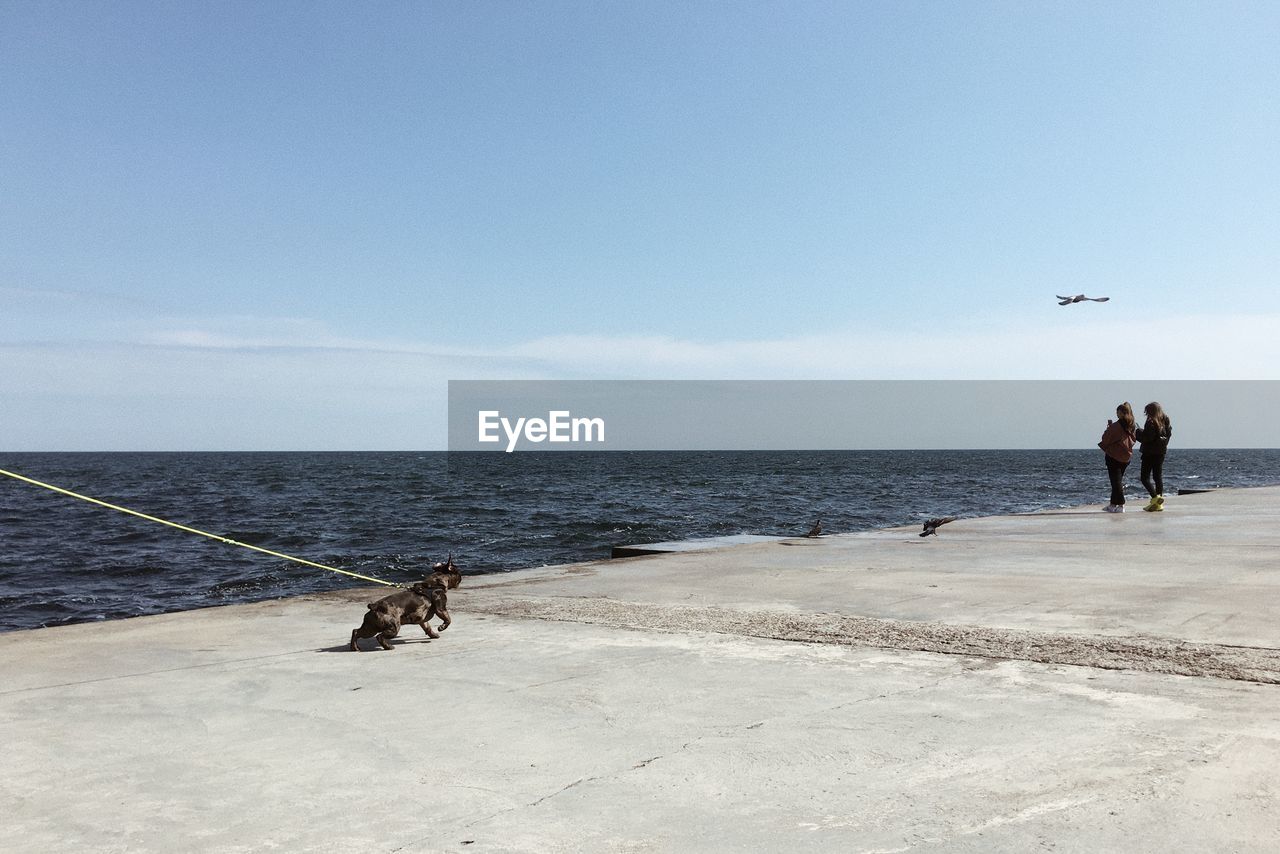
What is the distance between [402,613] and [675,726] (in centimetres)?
255

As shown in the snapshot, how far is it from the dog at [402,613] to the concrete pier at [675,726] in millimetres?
118

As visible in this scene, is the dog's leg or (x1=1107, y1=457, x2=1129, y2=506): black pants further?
(x1=1107, y1=457, x2=1129, y2=506): black pants

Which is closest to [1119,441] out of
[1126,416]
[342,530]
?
[1126,416]

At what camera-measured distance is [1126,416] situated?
15.0 metres

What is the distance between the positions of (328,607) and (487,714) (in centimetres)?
370

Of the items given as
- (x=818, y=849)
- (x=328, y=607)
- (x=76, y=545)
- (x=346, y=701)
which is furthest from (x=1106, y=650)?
(x=76, y=545)

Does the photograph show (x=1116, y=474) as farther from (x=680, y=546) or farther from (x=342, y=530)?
(x=342, y=530)

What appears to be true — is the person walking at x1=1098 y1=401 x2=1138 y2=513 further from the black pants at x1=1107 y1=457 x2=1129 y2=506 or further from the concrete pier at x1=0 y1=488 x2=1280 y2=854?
the concrete pier at x1=0 y1=488 x2=1280 y2=854

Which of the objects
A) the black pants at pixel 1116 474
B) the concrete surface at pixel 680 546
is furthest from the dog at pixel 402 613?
the black pants at pixel 1116 474

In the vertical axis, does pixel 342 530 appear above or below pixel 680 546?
below

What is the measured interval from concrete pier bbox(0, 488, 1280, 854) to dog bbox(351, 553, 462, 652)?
0.39ft

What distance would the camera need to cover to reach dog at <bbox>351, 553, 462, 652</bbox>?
19.2 ft

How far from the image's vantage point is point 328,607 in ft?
25.0

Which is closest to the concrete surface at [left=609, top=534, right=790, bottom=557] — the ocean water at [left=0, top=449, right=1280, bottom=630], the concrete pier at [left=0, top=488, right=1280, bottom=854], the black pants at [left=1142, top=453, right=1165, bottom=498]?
the concrete pier at [left=0, top=488, right=1280, bottom=854]
